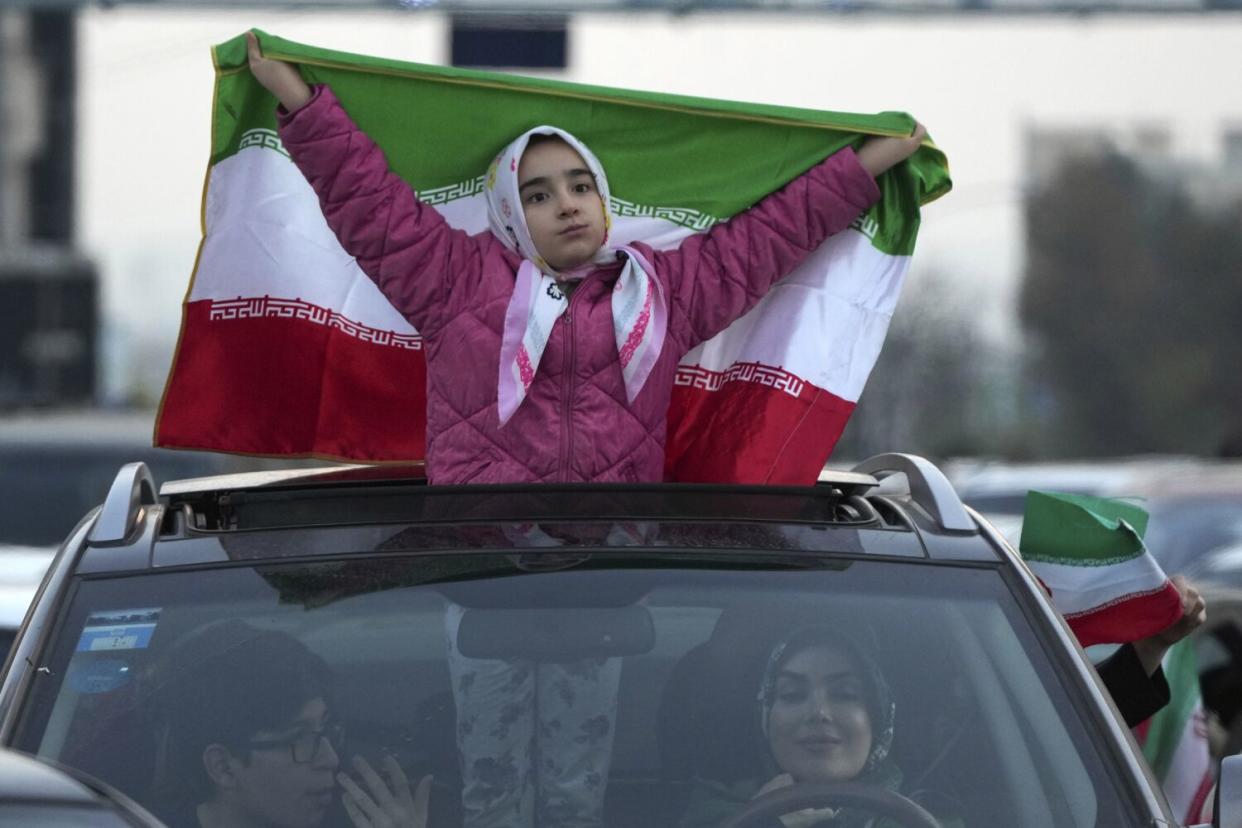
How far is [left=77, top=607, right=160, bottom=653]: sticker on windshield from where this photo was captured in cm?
301

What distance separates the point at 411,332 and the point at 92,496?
223 inches

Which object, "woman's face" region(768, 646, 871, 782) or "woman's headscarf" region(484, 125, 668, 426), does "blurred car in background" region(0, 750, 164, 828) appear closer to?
"woman's face" region(768, 646, 871, 782)

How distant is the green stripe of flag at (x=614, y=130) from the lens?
175 inches

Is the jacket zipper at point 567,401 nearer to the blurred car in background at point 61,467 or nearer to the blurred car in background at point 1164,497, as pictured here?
the blurred car in background at point 61,467

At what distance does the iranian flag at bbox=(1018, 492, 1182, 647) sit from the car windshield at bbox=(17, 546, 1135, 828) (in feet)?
2.85

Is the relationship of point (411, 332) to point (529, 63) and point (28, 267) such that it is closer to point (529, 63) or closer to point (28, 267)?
point (529, 63)

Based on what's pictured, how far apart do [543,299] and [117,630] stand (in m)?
1.26

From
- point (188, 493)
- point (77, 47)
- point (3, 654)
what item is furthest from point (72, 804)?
point (77, 47)

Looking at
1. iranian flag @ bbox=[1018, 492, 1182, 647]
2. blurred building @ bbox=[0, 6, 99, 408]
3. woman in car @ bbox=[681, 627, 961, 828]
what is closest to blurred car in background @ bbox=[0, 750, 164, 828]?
woman in car @ bbox=[681, 627, 961, 828]

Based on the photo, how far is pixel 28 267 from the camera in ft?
149

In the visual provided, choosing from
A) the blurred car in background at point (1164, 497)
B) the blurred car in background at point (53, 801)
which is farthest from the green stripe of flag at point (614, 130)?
the blurred car in background at point (1164, 497)

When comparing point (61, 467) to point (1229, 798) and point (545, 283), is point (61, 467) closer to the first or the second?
point (545, 283)

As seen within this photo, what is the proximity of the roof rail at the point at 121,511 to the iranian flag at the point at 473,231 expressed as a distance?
40.6 inches

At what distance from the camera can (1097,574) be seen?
3.97 metres
